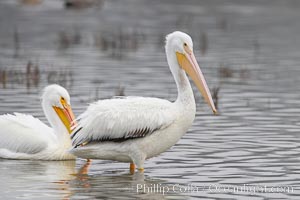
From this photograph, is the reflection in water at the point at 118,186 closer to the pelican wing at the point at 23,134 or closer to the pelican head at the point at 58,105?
the pelican wing at the point at 23,134

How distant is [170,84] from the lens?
1636 cm

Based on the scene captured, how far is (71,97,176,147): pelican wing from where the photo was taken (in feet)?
30.7

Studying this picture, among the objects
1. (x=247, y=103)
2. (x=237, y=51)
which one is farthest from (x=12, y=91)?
(x=237, y=51)

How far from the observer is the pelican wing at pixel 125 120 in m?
9.35

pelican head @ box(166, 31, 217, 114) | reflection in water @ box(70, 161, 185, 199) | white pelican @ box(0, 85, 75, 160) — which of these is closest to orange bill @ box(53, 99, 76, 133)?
white pelican @ box(0, 85, 75, 160)

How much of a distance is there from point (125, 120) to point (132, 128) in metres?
0.10

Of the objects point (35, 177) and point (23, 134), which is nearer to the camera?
point (35, 177)

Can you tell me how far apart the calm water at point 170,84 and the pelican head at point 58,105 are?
0.62 m

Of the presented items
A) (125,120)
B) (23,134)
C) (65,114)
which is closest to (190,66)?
(125,120)

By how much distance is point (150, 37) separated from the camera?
24906 mm

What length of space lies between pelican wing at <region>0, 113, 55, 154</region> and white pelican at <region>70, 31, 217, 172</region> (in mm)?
1167

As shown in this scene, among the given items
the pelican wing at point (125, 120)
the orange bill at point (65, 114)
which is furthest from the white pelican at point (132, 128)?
the orange bill at point (65, 114)

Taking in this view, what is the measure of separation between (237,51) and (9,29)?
8493 millimetres

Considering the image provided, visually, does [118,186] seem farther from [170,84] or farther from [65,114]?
[170,84]
